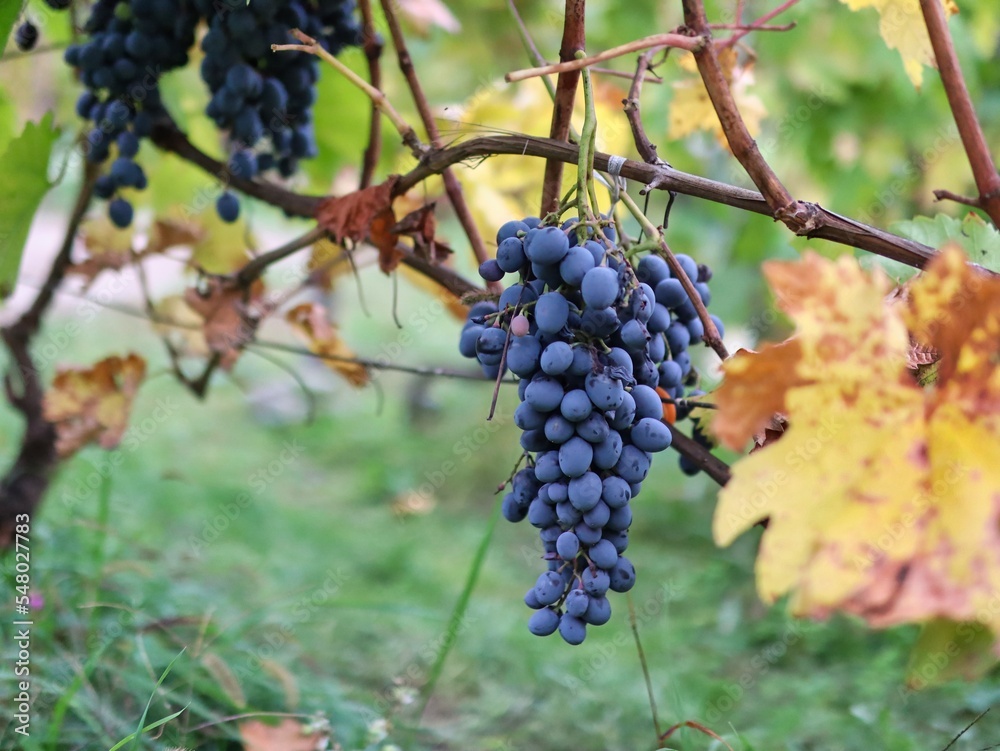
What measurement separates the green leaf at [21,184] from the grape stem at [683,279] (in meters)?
0.85

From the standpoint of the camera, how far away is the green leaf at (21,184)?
1.20 meters

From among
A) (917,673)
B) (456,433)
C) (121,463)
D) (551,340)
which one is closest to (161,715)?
(551,340)

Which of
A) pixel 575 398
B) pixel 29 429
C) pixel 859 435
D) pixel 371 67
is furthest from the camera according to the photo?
pixel 29 429

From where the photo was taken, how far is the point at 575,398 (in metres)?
0.74

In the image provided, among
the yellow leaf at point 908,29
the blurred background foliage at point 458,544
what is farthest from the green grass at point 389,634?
the yellow leaf at point 908,29

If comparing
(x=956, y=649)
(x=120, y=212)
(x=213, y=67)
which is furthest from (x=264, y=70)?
(x=956, y=649)

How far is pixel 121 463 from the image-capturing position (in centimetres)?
287

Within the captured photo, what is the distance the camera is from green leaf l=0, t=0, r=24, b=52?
38.7 inches

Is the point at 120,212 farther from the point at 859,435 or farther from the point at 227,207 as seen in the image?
the point at 859,435

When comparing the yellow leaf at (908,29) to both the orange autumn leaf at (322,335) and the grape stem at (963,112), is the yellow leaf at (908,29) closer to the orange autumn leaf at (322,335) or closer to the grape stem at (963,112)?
the grape stem at (963,112)

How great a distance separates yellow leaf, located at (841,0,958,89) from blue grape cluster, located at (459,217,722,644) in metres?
0.56

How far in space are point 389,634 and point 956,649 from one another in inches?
54.7

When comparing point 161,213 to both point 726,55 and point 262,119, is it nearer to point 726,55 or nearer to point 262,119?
point 262,119

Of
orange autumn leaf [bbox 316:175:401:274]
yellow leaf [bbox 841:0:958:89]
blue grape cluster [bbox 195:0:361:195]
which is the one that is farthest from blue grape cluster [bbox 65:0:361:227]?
yellow leaf [bbox 841:0:958:89]
